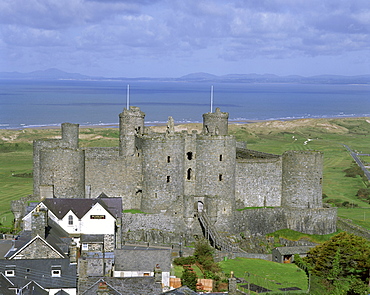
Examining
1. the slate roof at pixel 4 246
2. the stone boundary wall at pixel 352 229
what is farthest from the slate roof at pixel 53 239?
the stone boundary wall at pixel 352 229

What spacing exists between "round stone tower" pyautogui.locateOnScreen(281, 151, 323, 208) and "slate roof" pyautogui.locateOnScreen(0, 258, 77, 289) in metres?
23.9

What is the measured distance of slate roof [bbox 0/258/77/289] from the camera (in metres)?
36.2

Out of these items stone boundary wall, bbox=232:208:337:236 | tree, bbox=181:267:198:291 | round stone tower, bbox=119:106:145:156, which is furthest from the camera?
stone boundary wall, bbox=232:208:337:236

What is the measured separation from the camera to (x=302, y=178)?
55.8 meters

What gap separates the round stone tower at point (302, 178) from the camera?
55.8 meters

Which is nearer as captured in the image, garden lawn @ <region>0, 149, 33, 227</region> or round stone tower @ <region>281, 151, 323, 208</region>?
round stone tower @ <region>281, 151, 323, 208</region>

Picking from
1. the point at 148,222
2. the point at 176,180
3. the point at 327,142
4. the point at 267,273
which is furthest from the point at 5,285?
the point at 327,142

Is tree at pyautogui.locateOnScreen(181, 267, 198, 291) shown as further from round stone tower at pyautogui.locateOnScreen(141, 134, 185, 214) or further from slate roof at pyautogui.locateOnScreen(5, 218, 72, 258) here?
round stone tower at pyautogui.locateOnScreen(141, 134, 185, 214)

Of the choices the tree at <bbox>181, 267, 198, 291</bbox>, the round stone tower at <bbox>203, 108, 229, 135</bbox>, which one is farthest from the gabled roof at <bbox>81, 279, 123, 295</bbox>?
the round stone tower at <bbox>203, 108, 229, 135</bbox>

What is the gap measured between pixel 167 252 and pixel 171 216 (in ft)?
31.3

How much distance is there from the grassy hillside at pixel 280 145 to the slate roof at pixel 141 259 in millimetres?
21702

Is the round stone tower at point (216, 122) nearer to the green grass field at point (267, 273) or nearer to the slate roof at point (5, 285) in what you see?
the green grass field at point (267, 273)

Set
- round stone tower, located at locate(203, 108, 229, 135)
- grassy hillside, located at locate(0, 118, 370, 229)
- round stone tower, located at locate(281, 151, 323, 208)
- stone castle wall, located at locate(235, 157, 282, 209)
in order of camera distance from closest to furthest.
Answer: stone castle wall, located at locate(235, 157, 282, 209)
round stone tower, located at locate(281, 151, 323, 208)
round stone tower, located at locate(203, 108, 229, 135)
grassy hillside, located at locate(0, 118, 370, 229)

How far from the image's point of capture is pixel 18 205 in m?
52.2
